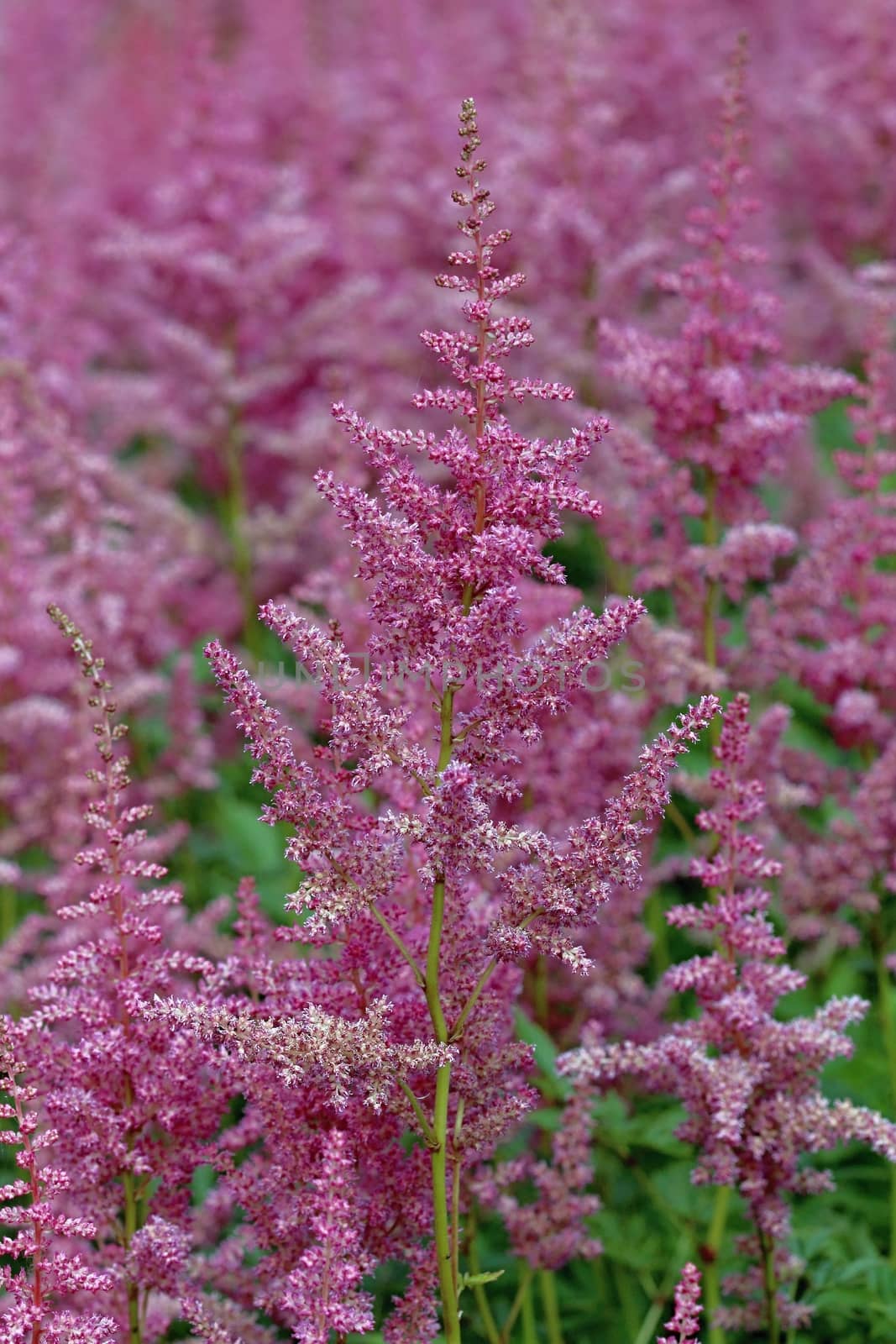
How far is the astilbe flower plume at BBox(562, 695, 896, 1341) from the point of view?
2326mm

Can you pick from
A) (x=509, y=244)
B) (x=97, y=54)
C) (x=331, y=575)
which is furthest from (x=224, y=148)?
(x=97, y=54)

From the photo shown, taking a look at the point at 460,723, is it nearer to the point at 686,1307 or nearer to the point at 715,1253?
the point at 686,1307

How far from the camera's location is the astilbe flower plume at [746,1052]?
233 cm

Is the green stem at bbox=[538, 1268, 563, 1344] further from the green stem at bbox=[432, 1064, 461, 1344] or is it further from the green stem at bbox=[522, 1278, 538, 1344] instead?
the green stem at bbox=[432, 1064, 461, 1344]

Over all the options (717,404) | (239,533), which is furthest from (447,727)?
(239,533)

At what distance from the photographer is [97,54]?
436 inches

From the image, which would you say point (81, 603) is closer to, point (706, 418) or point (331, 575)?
point (331, 575)

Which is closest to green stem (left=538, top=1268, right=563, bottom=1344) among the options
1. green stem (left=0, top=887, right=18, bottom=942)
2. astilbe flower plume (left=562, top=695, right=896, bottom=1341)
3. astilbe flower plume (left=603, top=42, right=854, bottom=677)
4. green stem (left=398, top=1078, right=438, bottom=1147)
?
astilbe flower plume (left=562, top=695, right=896, bottom=1341)

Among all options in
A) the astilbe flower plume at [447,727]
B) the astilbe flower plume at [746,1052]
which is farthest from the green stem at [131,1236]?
the astilbe flower plume at [746,1052]

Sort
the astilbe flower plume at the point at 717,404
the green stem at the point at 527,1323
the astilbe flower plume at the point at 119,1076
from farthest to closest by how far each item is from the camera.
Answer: the astilbe flower plume at the point at 717,404, the green stem at the point at 527,1323, the astilbe flower plume at the point at 119,1076

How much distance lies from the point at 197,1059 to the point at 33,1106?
1.81 ft

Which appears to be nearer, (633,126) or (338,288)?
(338,288)

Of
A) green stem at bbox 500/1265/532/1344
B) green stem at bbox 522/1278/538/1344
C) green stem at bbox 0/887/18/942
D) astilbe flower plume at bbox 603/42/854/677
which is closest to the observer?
green stem at bbox 500/1265/532/1344

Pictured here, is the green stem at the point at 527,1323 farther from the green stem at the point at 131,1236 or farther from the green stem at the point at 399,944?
the green stem at the point at 399,944
